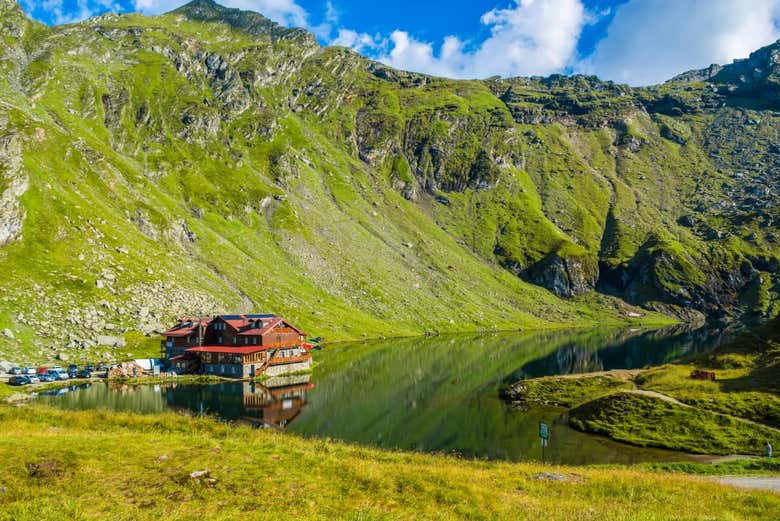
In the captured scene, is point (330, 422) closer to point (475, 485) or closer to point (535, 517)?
point (475, 485)

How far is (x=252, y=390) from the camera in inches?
3361

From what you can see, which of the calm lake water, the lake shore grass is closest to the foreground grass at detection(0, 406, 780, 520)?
the calm lake water

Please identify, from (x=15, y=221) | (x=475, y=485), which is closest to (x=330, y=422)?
(x=475, y=485)

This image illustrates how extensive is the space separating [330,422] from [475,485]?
142 ft

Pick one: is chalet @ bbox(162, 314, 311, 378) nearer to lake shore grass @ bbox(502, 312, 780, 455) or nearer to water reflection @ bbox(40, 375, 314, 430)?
water reflection @ bbox(40, 375, 314, 430)

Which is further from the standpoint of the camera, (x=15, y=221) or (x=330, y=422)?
(x=15, y=221)

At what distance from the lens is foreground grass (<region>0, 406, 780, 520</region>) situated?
→ 1831cm

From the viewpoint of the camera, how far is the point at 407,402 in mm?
80062

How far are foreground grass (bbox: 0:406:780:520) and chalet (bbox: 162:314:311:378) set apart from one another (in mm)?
68989

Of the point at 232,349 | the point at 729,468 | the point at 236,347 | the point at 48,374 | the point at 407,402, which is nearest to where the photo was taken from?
the point at 729,468

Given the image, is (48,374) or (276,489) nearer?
(276,489)

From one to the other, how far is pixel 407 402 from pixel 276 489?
201 ft

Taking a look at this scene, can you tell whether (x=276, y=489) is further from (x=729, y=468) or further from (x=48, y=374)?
(x=48, y=374)

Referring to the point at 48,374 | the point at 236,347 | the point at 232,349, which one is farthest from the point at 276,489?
the point at 236,347
